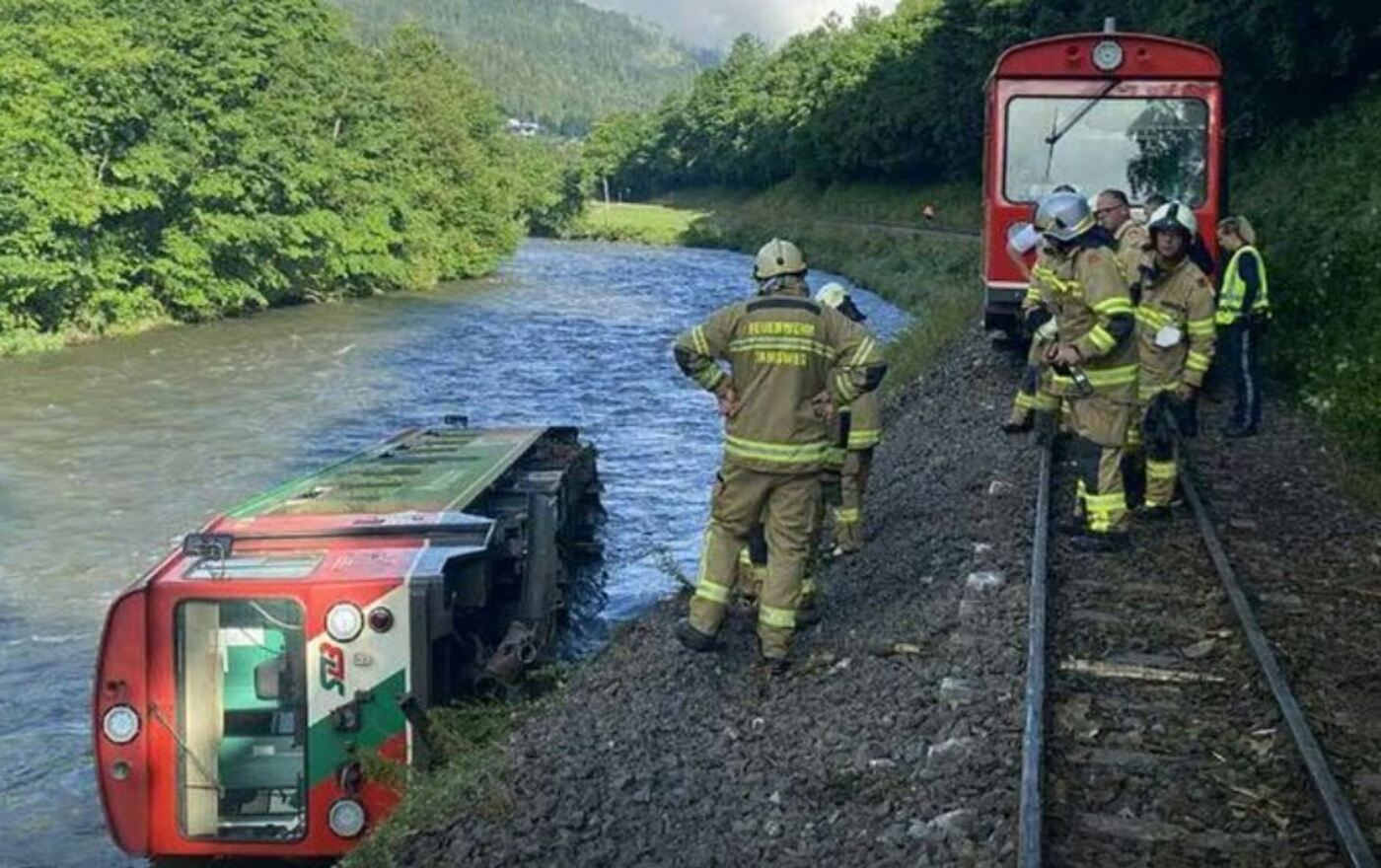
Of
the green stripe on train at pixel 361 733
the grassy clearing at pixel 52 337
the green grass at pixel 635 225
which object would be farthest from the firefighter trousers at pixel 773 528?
the green grass at pixel 635 225

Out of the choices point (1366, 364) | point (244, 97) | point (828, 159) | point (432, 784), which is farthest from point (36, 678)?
point (828, 159)

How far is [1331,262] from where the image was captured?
52.2 ft

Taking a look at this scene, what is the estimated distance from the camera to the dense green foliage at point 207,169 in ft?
101

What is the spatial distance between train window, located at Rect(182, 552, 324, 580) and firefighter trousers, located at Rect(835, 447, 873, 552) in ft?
11.2

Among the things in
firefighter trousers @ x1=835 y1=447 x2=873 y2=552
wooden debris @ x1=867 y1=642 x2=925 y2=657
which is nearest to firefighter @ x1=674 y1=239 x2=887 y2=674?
wooden debris @ x1=867 y1=642 x2=925 y2=657

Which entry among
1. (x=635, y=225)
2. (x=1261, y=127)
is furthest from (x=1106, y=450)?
(x=635, y=225)

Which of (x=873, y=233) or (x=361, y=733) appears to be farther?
(x=873, y=233)

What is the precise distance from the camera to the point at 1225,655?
23.0 feet

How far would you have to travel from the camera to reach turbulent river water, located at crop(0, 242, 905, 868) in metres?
11.2

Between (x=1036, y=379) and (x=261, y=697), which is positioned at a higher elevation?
(x=1036, y=379)

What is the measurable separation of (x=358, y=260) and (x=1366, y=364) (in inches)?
1373

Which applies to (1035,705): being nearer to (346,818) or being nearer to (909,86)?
(346,818)

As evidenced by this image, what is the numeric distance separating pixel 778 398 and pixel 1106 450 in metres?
2.67

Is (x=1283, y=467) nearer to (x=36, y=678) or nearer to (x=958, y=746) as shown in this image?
(x=958, y=746)
